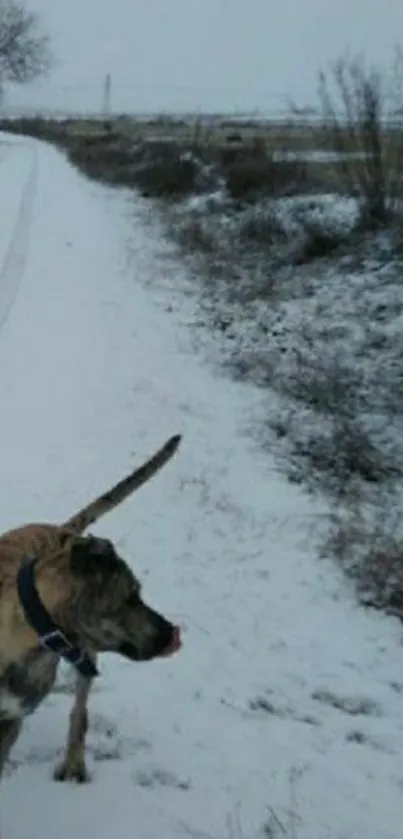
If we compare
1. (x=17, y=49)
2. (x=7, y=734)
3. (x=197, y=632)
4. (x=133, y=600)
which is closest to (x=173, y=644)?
(x=133, y=600)

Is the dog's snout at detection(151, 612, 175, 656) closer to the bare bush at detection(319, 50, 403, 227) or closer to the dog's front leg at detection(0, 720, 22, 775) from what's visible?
the dog's front leg at detection(0, 720, 22, 775)

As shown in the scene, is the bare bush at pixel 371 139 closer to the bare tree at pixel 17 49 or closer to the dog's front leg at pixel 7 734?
the dog's front leg at pixel 7 734

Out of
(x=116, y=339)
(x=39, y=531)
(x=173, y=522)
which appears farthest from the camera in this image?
(x=116, y=339)

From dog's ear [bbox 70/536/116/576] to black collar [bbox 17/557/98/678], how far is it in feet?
0.43

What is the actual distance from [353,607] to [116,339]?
19.9ft

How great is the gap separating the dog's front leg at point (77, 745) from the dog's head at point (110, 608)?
102 centimetres

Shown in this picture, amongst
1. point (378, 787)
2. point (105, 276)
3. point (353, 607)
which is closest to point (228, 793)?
point (378, 787)

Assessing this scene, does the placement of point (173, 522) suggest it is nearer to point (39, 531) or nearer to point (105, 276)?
point (39, 531)

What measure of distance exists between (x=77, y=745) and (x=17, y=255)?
13047mm

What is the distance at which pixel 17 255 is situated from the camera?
1697 cm

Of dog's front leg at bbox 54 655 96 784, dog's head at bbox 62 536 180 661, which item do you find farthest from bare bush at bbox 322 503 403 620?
dog's head at bbox 62 536 180 661

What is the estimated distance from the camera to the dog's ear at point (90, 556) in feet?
10.9

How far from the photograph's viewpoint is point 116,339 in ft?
39.8

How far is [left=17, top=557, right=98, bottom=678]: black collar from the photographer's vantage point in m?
3.36
